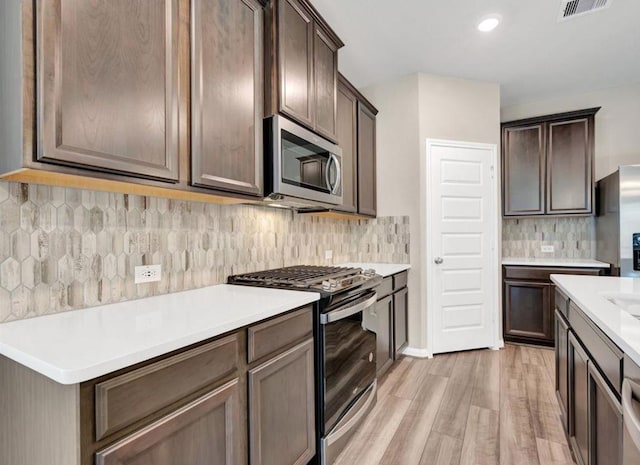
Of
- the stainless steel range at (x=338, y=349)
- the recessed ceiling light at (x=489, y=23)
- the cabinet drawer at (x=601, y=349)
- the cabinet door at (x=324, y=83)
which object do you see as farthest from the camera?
the recessed ceiling light at (x=489, y=23)

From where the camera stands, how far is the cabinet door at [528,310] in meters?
3.49

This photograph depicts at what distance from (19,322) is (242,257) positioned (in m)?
1.17

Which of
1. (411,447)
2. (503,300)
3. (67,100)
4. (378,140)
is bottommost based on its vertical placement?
(411,447)

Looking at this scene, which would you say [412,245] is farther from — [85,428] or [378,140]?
[85,428]

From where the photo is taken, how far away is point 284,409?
145cm

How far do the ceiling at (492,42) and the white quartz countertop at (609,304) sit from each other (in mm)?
1921

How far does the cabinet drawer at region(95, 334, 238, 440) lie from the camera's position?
2.68ft

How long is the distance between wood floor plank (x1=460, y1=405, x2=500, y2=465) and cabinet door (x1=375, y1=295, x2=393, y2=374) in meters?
0.68

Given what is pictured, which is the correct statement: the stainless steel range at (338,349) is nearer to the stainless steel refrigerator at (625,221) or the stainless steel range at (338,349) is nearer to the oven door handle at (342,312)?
the oven door handle at (342,312)

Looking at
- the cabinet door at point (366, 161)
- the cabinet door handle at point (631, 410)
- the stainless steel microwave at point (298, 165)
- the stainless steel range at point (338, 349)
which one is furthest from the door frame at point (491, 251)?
the cabinet door handle at point (631, 410)

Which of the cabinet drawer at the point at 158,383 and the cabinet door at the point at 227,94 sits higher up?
the cabinet door at the point at 227,94

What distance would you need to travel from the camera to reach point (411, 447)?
1898 mm

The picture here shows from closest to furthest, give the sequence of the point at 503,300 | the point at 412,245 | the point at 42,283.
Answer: the point at 42,283 → the point at 412,245 → the point at 503,300

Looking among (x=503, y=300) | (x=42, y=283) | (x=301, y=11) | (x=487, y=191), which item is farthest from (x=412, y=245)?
(x=42, y=283)
